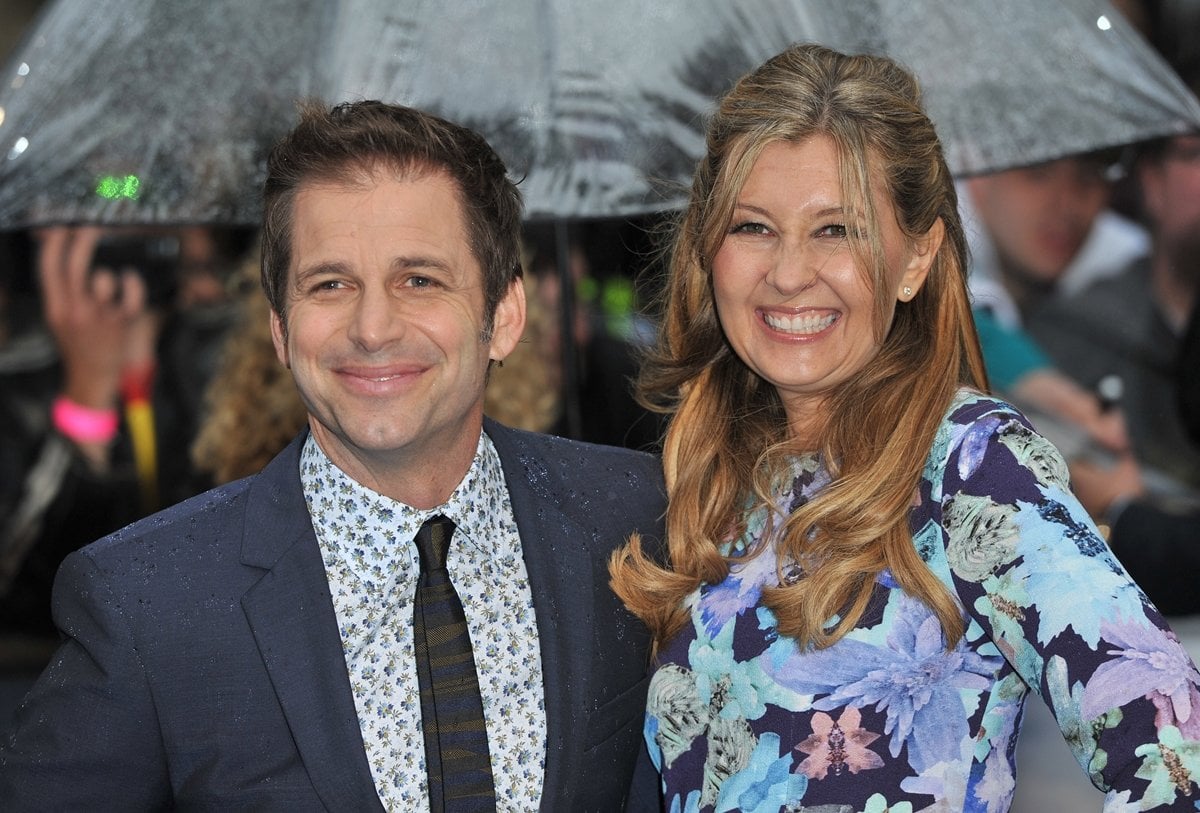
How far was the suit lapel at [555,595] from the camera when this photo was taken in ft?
6.92

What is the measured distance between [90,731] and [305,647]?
1.01 feet

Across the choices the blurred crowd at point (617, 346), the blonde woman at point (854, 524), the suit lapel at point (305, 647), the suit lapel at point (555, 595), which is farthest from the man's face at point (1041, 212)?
the suit lapel at point (305, 647)

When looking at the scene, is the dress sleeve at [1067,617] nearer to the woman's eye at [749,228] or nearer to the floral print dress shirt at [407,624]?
the woman's eye at [749,228]

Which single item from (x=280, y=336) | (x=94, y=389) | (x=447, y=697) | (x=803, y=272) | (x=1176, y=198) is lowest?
(x=94, y=389)

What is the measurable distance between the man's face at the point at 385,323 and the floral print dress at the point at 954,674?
21.0 inches

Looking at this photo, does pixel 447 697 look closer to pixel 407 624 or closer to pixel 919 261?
pixel 407 624

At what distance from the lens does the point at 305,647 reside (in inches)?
79.3

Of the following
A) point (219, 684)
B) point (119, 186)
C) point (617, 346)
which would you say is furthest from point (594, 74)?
point (617, 346)

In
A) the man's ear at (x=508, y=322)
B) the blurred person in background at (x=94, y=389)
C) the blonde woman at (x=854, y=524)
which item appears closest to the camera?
the blonde woman at (x=854, y=524)

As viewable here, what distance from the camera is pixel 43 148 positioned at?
244cm

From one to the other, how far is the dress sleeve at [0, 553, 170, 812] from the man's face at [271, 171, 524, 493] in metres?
0.42

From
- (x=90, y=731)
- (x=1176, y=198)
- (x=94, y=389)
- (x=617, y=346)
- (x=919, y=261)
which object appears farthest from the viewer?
(x=94, y=389)

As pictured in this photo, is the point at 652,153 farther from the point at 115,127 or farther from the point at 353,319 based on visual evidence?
the point at 115,127

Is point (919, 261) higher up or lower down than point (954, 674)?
higher up
